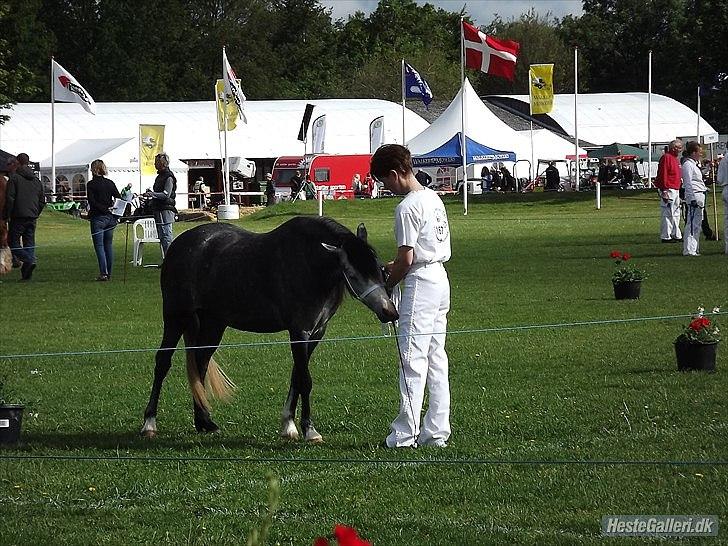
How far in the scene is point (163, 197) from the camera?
2488 cm

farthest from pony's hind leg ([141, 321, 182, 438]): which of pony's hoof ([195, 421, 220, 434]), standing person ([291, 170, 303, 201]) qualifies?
standing person ([291, 170, 303, 201])

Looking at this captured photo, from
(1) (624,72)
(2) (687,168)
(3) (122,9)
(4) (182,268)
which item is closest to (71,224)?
(2) (687,168)

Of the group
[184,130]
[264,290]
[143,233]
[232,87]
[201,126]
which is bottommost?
[264,290]

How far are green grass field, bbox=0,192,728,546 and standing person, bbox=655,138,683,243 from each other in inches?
309

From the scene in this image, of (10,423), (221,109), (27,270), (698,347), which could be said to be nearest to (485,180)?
(221,109)

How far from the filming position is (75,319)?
18.1 metres

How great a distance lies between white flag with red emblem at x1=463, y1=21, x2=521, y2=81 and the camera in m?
46.5

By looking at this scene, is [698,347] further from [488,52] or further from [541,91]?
[541,91]

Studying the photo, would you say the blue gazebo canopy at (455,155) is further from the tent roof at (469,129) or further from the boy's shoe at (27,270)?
the boy's shoe at (27,270)

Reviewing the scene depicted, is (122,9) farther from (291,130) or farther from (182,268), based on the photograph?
(182,268)

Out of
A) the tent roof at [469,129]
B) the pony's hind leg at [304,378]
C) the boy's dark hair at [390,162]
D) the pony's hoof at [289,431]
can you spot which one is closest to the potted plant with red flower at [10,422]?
the pony's hoof at [289,431]

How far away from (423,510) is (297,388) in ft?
7.71

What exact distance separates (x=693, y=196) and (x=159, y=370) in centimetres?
1730

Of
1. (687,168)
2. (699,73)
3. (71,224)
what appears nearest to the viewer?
(687,168)
